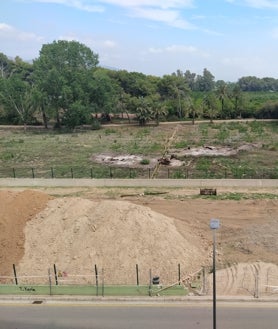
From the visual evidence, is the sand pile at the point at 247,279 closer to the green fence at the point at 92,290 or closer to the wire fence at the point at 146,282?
the wire fence at the point at 146,282

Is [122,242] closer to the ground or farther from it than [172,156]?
farther from it

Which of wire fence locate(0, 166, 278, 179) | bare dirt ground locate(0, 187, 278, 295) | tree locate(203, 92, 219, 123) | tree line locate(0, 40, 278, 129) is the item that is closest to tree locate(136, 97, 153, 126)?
tree line locate(0, 40, 278, 129)

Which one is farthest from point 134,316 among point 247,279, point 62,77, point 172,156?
point 62,77

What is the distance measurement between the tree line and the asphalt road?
6389 cm

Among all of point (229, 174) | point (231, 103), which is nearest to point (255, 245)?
point (229, 174)

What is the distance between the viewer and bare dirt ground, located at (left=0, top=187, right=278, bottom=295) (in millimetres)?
22797

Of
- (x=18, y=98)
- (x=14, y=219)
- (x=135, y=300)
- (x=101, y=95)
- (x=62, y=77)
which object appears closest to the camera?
(x=135, y=300)

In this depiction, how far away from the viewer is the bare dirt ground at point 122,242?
22.8 m

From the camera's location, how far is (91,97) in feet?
284

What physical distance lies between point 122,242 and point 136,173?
23.9 metres

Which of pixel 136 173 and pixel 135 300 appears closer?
pixel 135 300

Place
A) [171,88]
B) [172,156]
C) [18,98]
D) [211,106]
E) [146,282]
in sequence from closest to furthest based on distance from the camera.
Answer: [146,282]
[172,156]
[18,98]
[211,106]
[171,88]

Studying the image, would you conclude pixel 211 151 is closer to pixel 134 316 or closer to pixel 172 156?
pixel 172 156

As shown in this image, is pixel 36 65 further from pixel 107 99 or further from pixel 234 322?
pixel 234 322
